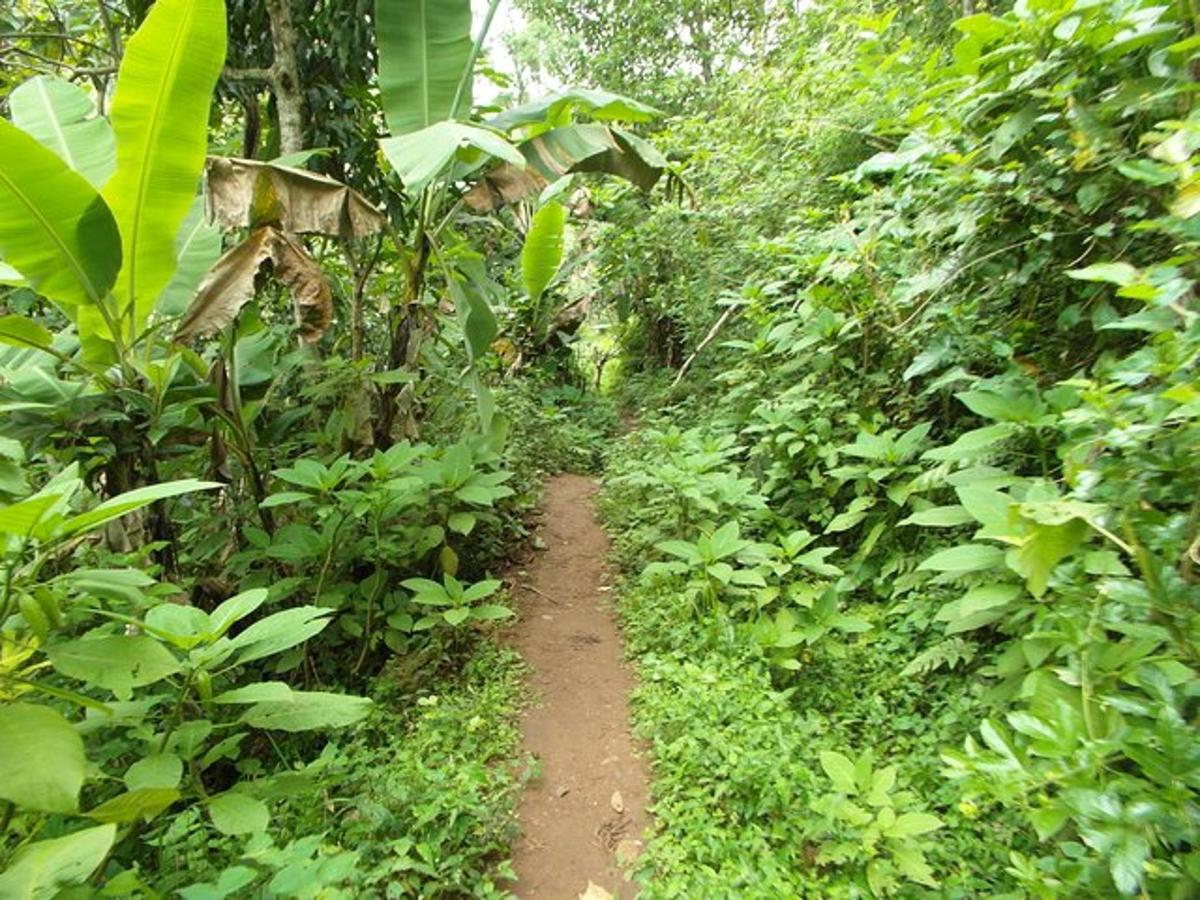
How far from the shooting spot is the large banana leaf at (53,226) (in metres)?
1.95

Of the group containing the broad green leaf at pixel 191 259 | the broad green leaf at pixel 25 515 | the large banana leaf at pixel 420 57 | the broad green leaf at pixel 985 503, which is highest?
the large banana leaf at pixel 420 57

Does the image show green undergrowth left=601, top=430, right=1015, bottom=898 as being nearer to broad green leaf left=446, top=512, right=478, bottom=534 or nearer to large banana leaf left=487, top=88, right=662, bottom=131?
broad green leaf left=446, top=512, right=478, bottom=534

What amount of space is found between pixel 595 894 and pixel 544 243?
3.45 metres

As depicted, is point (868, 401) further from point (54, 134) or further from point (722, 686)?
point (54, 134)

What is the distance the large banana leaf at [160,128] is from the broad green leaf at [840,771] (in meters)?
3.09

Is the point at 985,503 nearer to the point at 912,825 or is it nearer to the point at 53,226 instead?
the point at 912,825

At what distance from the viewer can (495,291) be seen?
13.4 ft

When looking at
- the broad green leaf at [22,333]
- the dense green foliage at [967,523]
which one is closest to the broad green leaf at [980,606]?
the dense green foliage at [967,523]

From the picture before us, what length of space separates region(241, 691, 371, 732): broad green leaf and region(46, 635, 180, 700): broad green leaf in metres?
0.37

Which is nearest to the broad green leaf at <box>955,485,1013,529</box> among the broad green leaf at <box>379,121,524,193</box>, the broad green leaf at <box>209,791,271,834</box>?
the broad green leaf at <box>379,121,524,193</box>

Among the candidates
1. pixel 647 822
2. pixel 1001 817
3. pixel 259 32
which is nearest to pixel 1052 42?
pixel 1001 817

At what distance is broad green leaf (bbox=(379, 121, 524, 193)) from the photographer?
7.47 ft

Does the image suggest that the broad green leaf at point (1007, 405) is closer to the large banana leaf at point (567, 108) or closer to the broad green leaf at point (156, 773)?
the large banana leaf at point (567, 108)

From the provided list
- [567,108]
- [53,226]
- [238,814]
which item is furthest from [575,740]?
[567,108]
